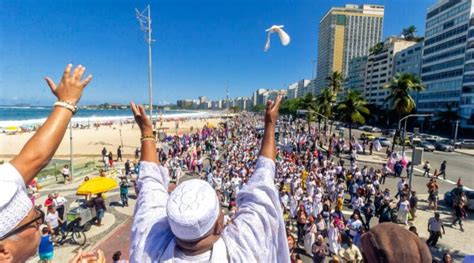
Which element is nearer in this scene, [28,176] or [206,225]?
[206,225]

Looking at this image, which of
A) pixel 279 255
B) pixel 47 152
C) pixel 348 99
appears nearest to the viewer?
pixel 279 255

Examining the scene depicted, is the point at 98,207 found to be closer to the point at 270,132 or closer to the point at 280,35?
the point at 280,35

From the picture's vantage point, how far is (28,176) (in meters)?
1.57

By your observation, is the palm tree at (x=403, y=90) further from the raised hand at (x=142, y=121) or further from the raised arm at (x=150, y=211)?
the raised arm at (x=150, y=211)

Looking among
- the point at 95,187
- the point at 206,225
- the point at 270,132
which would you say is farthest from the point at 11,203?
the point at 95,187

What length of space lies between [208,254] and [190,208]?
26cm

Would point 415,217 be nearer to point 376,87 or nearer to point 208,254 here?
point 208,254

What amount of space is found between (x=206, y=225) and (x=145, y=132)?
913 millimetres

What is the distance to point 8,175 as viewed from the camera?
1.35 metres

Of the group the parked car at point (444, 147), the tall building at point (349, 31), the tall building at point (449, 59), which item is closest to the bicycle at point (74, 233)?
the parked car at point (444, 147)

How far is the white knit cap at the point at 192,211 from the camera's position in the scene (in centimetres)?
131

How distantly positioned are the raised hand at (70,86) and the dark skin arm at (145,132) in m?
0.38

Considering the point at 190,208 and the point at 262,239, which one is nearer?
the point at 190,208

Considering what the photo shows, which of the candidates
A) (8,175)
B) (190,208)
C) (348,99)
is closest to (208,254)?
(190,208)
